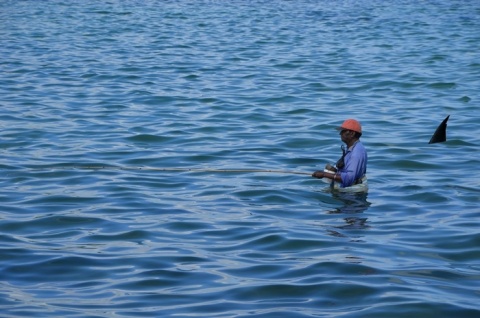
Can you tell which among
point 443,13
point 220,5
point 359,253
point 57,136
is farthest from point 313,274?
point 220,5

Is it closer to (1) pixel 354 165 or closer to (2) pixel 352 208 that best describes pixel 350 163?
(1) pixel 354 165

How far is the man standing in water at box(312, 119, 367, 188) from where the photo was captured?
41.6 ft

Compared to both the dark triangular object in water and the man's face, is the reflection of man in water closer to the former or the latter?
the man's face

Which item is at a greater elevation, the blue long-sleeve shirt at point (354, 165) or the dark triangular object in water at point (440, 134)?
the blue long-sleeve shirt at point (354, 165)

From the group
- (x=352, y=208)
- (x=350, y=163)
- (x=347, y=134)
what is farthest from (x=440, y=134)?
(x=352, y=208)

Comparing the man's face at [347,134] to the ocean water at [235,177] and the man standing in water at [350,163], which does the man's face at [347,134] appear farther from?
the ocean water at [235,177]

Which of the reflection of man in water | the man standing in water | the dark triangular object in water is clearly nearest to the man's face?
the man standing in water

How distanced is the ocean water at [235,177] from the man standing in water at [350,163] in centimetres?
33

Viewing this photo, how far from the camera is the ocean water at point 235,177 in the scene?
31.2 feet

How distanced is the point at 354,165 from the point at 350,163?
0.06 metres

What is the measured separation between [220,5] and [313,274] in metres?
30.6

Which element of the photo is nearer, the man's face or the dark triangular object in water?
the man's face

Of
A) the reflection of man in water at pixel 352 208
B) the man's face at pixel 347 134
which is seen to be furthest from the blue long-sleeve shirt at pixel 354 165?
the reflection of man in water at pixel 352 208

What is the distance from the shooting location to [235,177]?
14.5 metres
